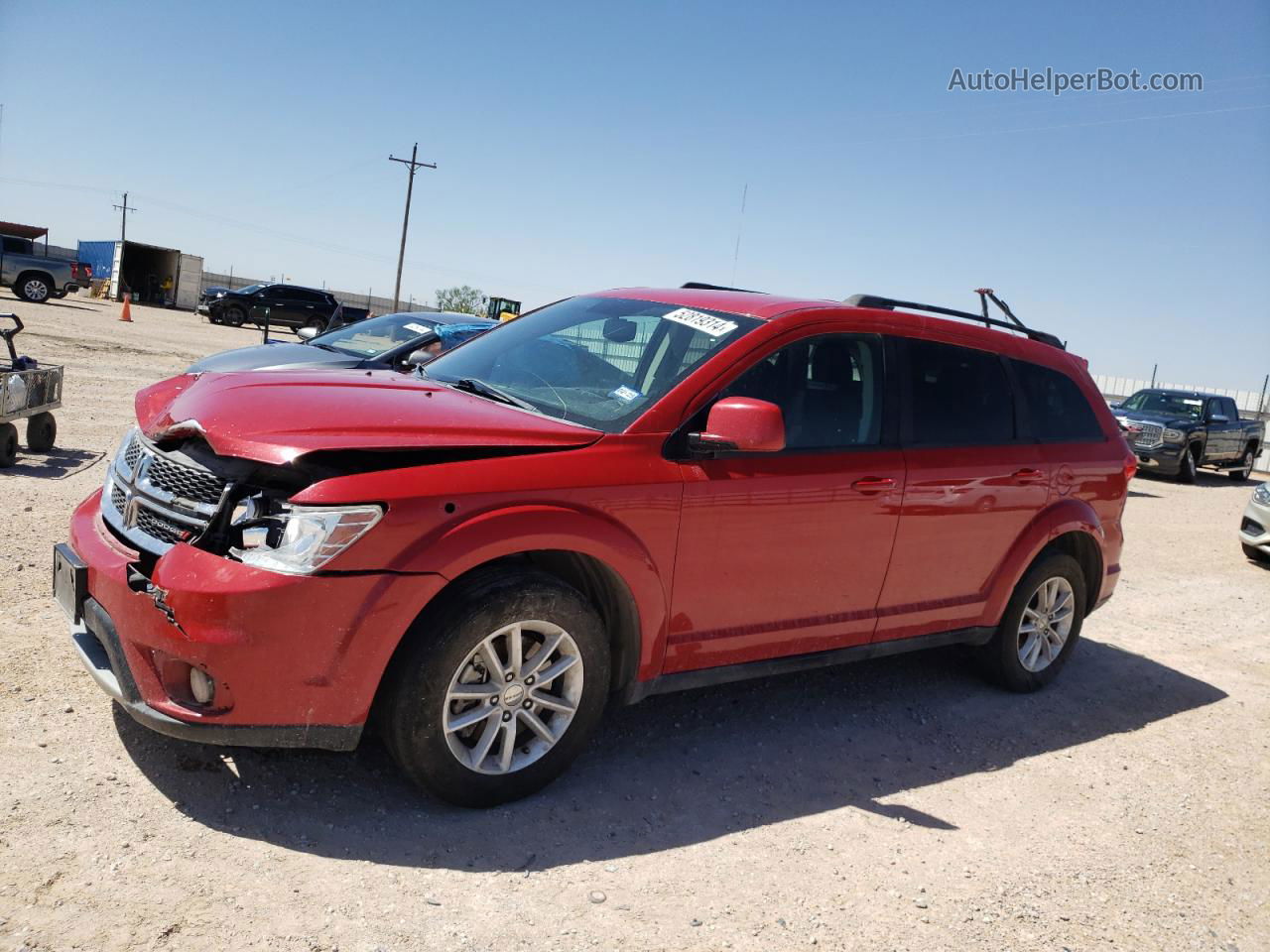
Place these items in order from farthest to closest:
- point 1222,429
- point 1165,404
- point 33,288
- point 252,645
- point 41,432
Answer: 1. point 33,288
2. point 1165,404
3. point 1222,429
4. point 41,432
5. point 252,645

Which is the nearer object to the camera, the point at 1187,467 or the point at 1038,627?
the point at 1038,627

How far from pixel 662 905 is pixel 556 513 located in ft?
4.09

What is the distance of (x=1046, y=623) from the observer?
17.6 ft

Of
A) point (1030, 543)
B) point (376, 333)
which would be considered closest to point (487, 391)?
point (1030, 543)

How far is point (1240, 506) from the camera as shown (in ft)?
53.9

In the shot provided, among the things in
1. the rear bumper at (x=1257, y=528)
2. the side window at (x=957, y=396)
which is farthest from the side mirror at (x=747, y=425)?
the rear bumper at (x=1257, y=528)

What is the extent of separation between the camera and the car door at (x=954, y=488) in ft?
14.6

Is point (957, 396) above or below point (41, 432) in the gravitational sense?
above

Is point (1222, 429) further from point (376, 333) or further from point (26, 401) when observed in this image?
point (26, 401)

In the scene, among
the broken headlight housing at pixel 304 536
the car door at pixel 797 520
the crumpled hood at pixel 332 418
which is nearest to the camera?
the broken headlight housing at pixel 304 536

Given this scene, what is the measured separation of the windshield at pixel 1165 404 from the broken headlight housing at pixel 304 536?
2007 cm

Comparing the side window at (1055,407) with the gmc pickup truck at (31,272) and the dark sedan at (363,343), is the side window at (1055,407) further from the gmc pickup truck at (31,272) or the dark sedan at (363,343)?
the gmc pickup truck at (31,272)

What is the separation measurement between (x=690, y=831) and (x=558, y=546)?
1121 millimetres

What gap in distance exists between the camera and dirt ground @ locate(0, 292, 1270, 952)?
279 centimetres
